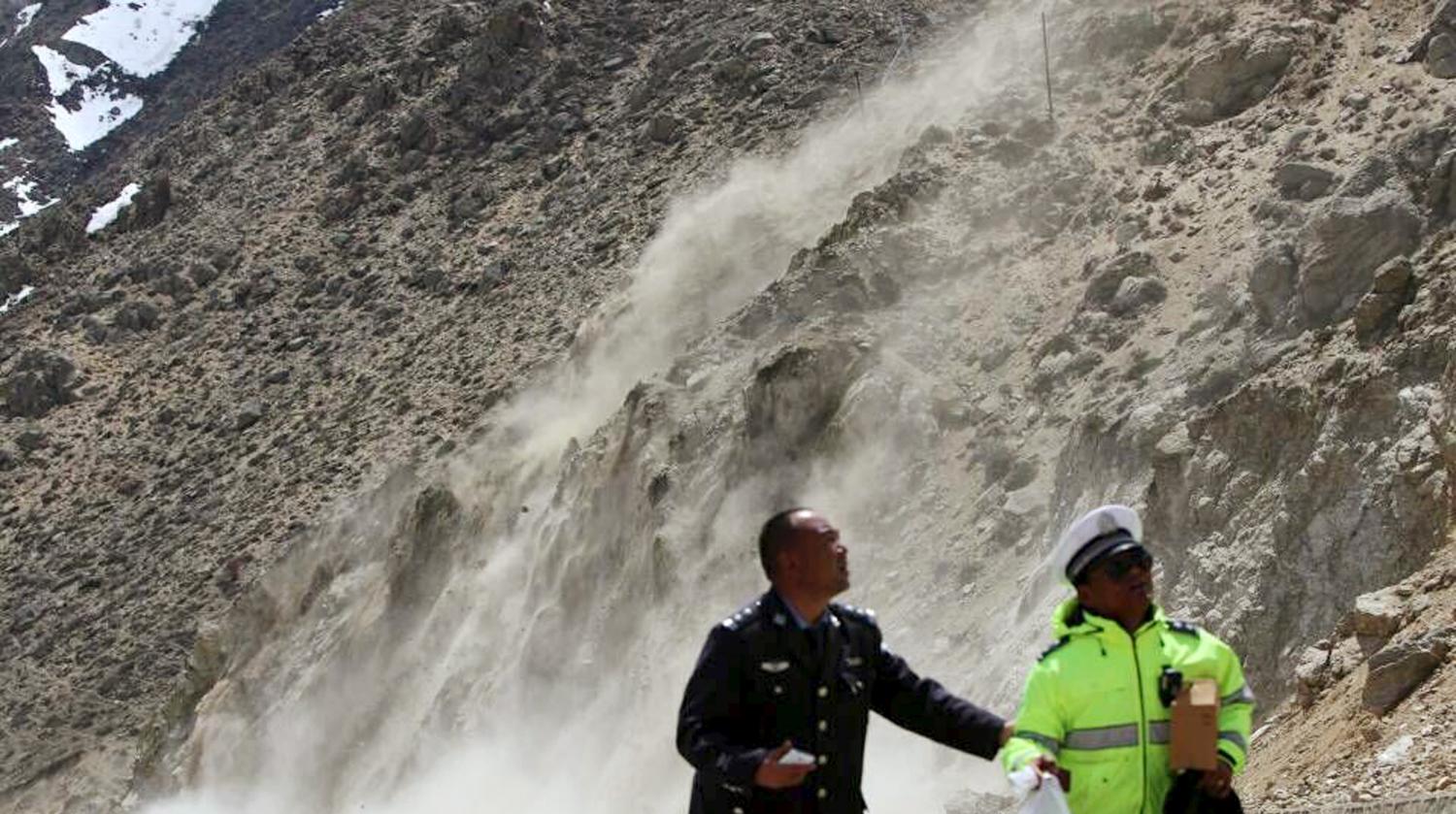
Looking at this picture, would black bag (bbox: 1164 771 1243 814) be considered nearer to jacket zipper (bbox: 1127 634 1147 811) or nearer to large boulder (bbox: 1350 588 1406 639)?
jacket zipper (bbox: 1127 634 1147 811)

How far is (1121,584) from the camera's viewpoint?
5449 mm

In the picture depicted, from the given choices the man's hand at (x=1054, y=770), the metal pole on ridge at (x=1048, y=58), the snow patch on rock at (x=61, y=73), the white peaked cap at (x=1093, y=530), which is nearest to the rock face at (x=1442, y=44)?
the metal pole on ridge at (x=1048, y=58)

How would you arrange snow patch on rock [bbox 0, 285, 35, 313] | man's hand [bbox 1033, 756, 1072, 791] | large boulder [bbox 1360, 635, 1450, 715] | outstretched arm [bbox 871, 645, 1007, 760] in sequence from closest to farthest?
man's hand [bbox 1033, 756, 1072, 791] < outstretched arm [bbox 871, 645, 1007, 760] < large boulder [bbox 1360, 635, 1450, 715] < snow patch on rock [bbox 0, 285, 35, 313]

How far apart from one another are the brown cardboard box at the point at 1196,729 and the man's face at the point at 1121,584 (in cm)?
27

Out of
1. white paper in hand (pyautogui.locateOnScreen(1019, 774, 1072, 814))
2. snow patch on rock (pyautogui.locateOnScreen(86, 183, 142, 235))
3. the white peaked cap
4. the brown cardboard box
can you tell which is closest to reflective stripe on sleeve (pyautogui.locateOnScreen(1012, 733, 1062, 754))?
white paper in hand (pyautogui.locateOnScreen(1019, 774, 1072, 814))

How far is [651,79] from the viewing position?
45344mm

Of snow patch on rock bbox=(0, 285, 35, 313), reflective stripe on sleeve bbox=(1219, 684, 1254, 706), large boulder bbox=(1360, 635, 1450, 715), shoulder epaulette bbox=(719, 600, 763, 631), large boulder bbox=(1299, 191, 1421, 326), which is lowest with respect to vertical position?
snow patch on rock bbox=(0, 285, 35, 313)

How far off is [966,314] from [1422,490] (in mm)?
10748

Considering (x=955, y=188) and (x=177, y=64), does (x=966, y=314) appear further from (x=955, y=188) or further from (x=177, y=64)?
(x=177, y=64)

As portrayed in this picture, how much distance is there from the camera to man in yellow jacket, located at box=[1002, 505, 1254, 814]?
5414mm

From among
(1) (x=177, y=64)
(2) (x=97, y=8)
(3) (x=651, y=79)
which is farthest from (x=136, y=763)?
(2) (x=97, y=8)

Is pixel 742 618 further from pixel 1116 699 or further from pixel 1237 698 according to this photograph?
pixel 1237 698

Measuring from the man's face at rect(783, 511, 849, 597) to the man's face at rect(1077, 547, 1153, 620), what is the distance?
67 cm

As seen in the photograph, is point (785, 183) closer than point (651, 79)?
Yes
